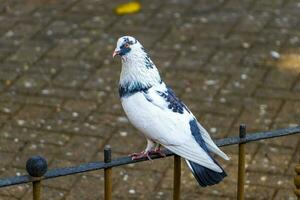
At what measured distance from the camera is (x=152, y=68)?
114 inches

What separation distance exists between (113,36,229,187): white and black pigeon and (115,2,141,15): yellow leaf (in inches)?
198

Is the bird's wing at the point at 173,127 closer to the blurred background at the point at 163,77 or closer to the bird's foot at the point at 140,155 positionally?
the bird's foot at the point at 140,155

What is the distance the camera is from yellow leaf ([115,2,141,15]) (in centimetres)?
789

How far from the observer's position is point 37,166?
2537mm

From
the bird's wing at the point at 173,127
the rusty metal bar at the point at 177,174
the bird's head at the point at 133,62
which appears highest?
the bird's head at the point at 133,62

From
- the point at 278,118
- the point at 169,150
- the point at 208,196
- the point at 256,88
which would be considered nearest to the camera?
the point at 169,150

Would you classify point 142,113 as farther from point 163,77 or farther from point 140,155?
point 163,77

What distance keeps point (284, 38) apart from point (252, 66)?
0.69 meters

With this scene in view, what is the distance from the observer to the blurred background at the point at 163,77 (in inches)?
201

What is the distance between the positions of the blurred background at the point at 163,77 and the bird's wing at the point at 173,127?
210 cm

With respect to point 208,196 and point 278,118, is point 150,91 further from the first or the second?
point 278,118


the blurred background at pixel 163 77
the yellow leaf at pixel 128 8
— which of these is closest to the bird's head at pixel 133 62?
the blurred background at pixel 163 77

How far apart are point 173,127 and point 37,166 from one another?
1.79 feet

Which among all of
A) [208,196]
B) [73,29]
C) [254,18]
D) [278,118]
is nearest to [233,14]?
[254,18]
